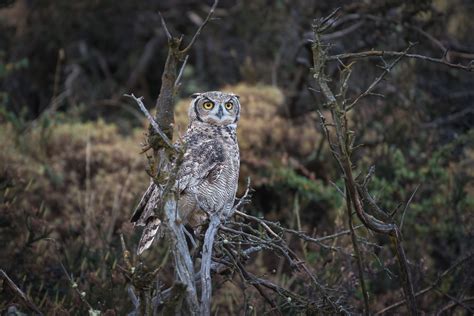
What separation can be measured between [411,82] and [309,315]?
3990mm

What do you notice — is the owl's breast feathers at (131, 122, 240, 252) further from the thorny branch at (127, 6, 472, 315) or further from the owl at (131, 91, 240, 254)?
the thorny branch at (127, 6, 472, 315)

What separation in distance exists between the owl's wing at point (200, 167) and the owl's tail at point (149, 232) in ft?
0.85

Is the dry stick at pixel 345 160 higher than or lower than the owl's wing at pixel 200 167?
higher

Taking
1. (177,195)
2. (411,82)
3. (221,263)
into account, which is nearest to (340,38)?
(411,82)

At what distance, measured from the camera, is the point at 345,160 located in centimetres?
273

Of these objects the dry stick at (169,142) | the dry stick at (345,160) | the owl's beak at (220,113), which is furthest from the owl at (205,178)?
the dry stick at (345,160)

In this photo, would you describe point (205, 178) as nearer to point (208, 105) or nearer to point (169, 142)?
point (208, 105)

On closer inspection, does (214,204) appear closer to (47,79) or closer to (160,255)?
(160,255)

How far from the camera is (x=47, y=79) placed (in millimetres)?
8820

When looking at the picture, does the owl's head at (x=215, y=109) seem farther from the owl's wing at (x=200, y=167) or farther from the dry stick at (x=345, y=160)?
the dry stick at (x=345, y=160)

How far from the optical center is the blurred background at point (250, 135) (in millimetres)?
4688

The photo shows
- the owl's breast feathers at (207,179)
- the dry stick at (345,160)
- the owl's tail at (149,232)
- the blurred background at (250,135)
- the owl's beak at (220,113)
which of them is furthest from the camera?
the blurred background at (250,135)

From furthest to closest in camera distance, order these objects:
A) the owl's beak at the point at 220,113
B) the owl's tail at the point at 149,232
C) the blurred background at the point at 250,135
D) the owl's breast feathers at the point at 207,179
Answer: the blurred background at the point at 250,135 → the owl's beak at the point at 220,113 → the owl's breast feathers at the point at 207,179 → the owl's tail at the point at 149,232

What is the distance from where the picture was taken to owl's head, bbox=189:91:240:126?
430cm
